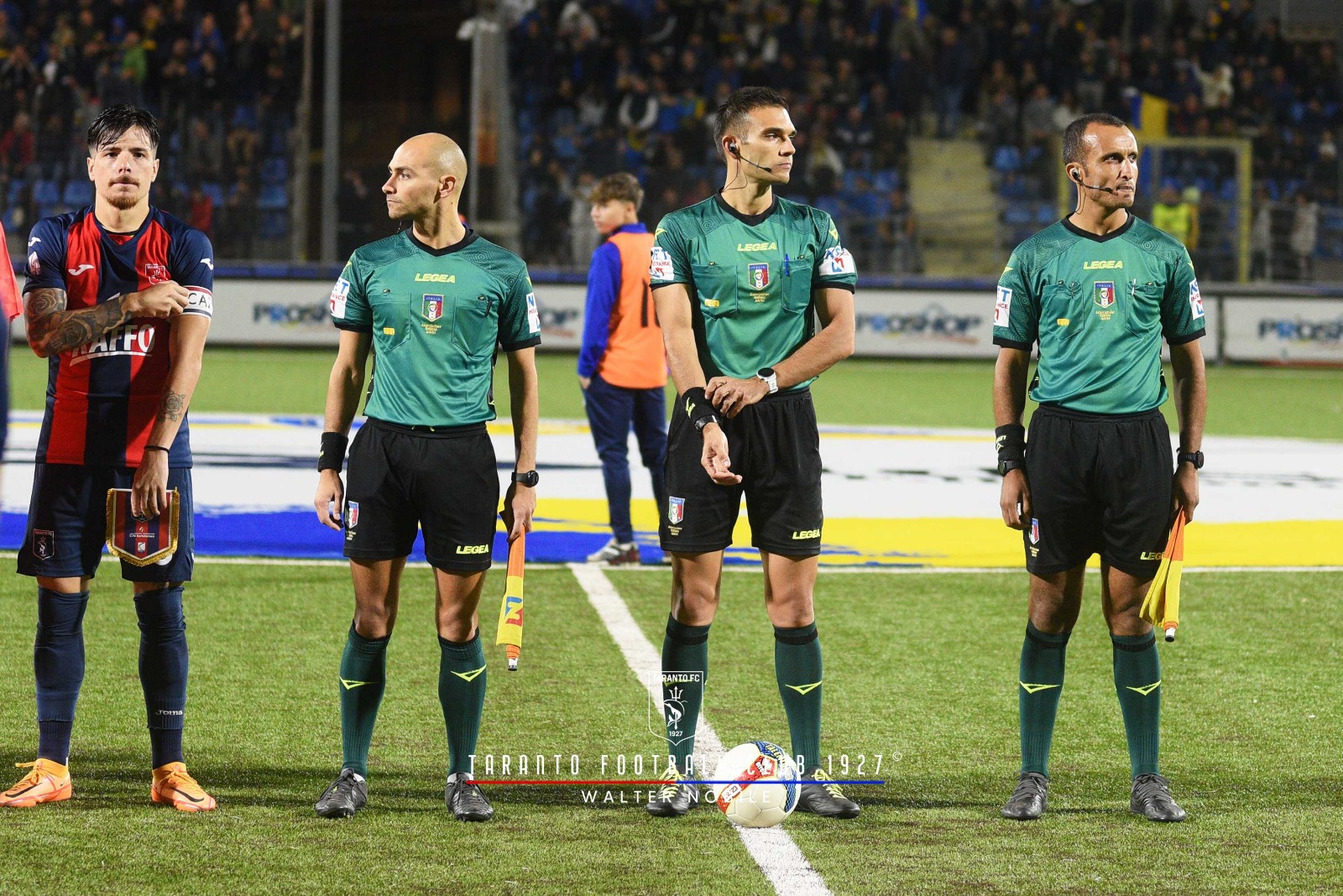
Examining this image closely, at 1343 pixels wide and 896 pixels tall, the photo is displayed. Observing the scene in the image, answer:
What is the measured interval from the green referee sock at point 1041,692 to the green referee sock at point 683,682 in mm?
964

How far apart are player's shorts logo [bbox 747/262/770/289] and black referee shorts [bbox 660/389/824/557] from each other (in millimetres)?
321

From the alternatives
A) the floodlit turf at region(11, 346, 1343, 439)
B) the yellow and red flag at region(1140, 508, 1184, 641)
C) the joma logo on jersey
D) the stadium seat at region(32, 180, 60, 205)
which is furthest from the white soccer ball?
the stadium seat at region(32, 180, 60, 205)

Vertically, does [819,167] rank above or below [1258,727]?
above

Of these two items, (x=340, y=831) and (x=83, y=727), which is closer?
(x=340, y=831)

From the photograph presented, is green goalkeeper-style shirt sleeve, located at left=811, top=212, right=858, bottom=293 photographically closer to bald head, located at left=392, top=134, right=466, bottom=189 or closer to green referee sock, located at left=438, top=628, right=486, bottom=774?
bald head, located at left=392, top=134, right=466, bottom=189

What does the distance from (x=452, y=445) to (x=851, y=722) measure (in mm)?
Answer: 1922

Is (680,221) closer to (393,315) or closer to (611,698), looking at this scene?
(393,315)

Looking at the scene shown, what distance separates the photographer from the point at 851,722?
578 centimetres

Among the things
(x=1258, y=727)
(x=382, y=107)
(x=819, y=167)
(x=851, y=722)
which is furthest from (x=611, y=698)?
(x=382, y=107)

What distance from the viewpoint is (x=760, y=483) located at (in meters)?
4.82

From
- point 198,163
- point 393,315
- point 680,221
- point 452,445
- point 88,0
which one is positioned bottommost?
point 452,445

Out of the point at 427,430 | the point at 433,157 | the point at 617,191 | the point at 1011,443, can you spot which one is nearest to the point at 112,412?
the point at 427,430

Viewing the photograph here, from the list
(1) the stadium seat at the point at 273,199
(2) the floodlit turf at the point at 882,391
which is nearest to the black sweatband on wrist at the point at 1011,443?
(2) the floodlit turf at the point at 882,391

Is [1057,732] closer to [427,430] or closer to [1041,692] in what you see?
[1041,692]
